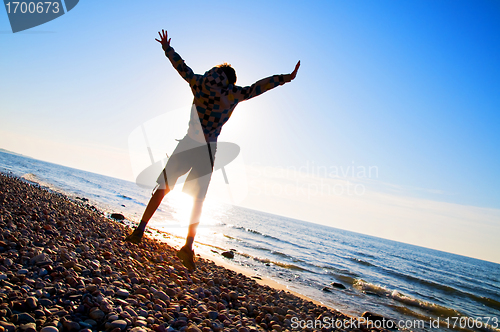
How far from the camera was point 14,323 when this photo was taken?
68.0 inches

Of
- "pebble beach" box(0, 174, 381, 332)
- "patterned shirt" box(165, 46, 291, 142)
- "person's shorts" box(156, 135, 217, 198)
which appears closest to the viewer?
"pebble beach" box(0, 174, 381, 332)

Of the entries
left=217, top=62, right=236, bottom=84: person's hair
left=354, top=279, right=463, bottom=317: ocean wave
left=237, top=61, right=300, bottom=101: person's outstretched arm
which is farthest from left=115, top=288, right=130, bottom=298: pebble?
left=354, top=279, right=463, bottom=317: ocean wave

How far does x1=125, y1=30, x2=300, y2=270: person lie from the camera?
12.3ft

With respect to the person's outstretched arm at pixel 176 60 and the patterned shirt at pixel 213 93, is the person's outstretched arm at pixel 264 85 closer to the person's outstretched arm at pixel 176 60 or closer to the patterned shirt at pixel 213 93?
the patterned shirt at pixel 213 93

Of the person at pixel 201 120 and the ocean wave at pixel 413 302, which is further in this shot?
the ocean wave at pixel 413 302

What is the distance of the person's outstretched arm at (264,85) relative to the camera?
12.3 feet

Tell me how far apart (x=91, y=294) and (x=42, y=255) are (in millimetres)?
976

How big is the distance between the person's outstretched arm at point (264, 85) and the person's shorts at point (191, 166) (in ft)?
2.96

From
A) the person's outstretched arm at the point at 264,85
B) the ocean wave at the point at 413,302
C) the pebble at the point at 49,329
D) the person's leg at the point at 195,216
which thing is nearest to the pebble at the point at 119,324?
the pebble at the point at 49,329

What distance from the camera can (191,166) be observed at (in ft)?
13.4

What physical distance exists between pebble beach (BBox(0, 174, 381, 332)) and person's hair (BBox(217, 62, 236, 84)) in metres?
2.99

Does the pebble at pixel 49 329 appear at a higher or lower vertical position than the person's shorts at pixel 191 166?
lower

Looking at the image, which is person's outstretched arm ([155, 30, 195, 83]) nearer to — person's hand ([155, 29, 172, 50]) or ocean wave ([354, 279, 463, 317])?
person's hand ([155, 29, 172, 50])

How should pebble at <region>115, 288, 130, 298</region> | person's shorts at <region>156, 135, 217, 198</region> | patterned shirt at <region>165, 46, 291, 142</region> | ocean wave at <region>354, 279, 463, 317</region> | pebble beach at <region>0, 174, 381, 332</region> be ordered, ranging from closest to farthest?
1. pebble beach at <region>0, 174, 381, 332</region>
2. pebble at <region>115, 288, 130, 298</region>
3. patterned shirt at <region>165, 46, 291, 142</region>
4. person's shorts at <region>156, 135, 217, 198</region>
5. ocean wave at <region>354, 279, 463, 317</region>
